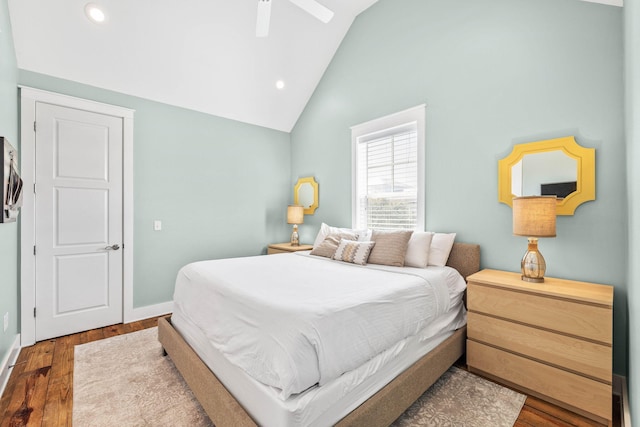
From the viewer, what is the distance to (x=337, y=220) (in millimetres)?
4117

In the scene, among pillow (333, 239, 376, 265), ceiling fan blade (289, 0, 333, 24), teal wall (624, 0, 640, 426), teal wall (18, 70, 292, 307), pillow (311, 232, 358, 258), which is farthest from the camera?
teal wall (18, 70, 292, 307)

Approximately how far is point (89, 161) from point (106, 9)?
1.49 m

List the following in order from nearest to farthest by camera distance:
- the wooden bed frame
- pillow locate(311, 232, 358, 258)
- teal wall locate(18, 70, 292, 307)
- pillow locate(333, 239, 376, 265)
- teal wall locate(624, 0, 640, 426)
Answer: teal wall locate(624, 0, 640, 426) < the wooden bed frame < pillow locate(333, 239, 376, 265) < pillow locate(311, 232, 358, 258) < teal wall locate(18, 70, 292, 307)

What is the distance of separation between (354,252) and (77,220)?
2.91 m

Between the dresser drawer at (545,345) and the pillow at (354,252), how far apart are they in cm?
99

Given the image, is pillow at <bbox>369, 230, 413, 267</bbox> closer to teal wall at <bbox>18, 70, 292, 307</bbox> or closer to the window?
the window

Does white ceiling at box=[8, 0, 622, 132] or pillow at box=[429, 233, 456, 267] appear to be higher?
white ceiling at box=[8, 0, 622, 132]

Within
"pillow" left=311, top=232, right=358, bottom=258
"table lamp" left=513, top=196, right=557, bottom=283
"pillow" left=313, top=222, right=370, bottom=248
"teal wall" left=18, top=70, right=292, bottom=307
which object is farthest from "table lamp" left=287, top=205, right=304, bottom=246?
"table lamp" left=513, top=196, right=557, bottom=283

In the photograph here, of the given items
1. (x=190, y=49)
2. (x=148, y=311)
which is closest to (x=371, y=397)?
(x=148, y=311)

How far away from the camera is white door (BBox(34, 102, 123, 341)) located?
9.50 feet

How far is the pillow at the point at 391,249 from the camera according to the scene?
2697 mm

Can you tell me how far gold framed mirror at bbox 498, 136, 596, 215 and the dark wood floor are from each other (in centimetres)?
139

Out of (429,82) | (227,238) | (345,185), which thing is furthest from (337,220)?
(429,82)

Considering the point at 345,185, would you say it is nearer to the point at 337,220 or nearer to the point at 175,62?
the point at 337,220
